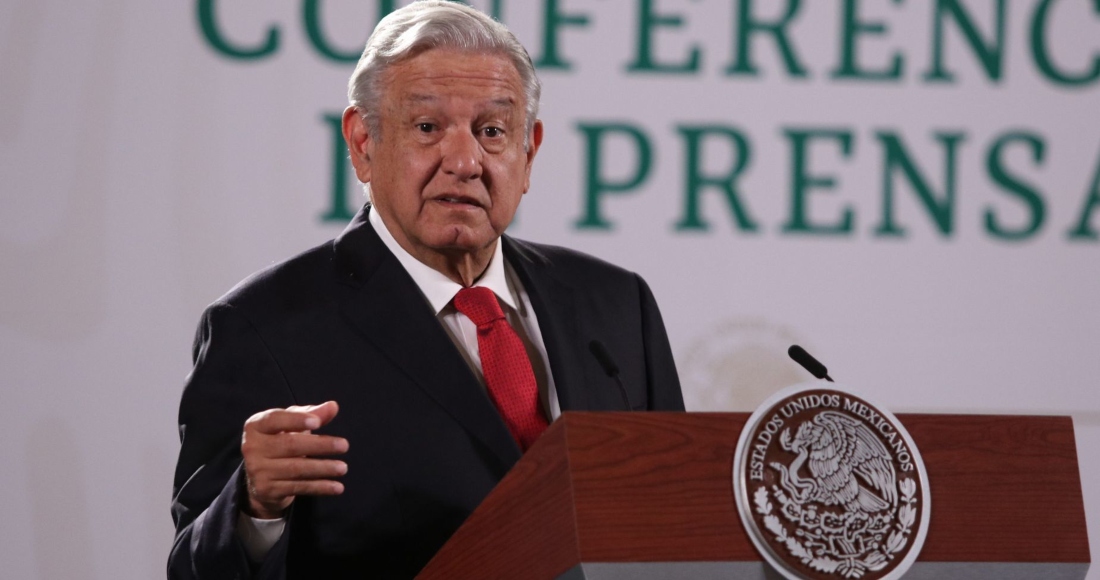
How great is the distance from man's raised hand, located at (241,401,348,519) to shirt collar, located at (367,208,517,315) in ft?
1.97

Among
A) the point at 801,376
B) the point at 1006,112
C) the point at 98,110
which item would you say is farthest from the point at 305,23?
the point at 1006,112

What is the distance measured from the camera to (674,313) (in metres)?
3.21

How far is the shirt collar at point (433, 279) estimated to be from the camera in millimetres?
2107

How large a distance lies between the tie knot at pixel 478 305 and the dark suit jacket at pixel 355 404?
0.28 ft

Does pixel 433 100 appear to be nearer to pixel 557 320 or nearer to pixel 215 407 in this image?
pixel 557 320

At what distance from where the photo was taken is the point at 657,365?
2.28 meters

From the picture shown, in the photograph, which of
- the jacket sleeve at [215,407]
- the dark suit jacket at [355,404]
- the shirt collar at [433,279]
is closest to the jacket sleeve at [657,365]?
the dark suit jacket at [355,404]

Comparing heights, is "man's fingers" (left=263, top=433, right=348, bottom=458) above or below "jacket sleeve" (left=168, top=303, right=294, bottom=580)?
above

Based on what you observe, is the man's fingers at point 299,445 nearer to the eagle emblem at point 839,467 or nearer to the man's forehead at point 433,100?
the eagle emblem at point 839,467

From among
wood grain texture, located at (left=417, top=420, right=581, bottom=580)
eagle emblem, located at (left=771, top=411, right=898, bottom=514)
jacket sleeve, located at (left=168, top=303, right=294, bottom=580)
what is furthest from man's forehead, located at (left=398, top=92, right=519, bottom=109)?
eagle emblem, located at (left=771, top=411, right=898, bottom=514)

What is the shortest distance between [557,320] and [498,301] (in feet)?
0.32

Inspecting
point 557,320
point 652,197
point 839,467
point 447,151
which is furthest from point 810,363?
point 652,197

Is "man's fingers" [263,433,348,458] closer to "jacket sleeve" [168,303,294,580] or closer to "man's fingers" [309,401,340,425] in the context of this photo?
"man's fingers" [309,401,340,425]

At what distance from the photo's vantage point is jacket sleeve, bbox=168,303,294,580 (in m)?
1.85
